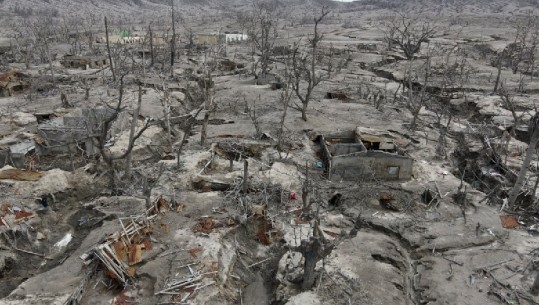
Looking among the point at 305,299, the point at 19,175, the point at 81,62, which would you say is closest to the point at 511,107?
the point at 305,299

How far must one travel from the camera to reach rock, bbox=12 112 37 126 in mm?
17906

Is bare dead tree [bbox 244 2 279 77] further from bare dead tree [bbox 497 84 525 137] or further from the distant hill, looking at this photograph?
the distant hill

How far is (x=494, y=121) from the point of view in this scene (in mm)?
19484

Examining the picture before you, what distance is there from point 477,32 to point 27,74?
51.8m

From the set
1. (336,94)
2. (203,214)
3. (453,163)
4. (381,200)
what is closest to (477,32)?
(336,94)

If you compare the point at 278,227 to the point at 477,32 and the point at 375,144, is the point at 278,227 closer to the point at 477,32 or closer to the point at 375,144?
the point at 375,144

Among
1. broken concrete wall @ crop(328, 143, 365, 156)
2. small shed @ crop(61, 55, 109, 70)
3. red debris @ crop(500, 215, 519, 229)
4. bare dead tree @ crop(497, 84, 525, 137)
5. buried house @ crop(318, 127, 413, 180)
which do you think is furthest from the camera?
small shed @ crop(61, 55, 109, 70)

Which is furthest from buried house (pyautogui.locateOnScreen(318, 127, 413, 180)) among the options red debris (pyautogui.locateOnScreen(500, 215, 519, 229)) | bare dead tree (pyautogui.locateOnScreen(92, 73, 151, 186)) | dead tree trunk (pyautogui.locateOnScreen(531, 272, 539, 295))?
bare dead tree (pyautogui.locateOnScreen(92, 73, 151, 186))

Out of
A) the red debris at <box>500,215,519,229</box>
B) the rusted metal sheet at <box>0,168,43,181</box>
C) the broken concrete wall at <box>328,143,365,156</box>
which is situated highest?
the broken concrete wall at <box>328,143,365,156</box>

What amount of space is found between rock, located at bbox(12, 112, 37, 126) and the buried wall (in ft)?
43.2

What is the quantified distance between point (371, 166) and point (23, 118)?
15.0 metres

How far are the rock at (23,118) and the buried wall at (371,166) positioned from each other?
1317 cm

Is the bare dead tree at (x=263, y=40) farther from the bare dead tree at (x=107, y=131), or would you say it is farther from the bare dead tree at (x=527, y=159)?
the bare dead tree at (x=527, y=159)

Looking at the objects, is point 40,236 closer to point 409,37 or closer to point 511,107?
→ point 511,107
